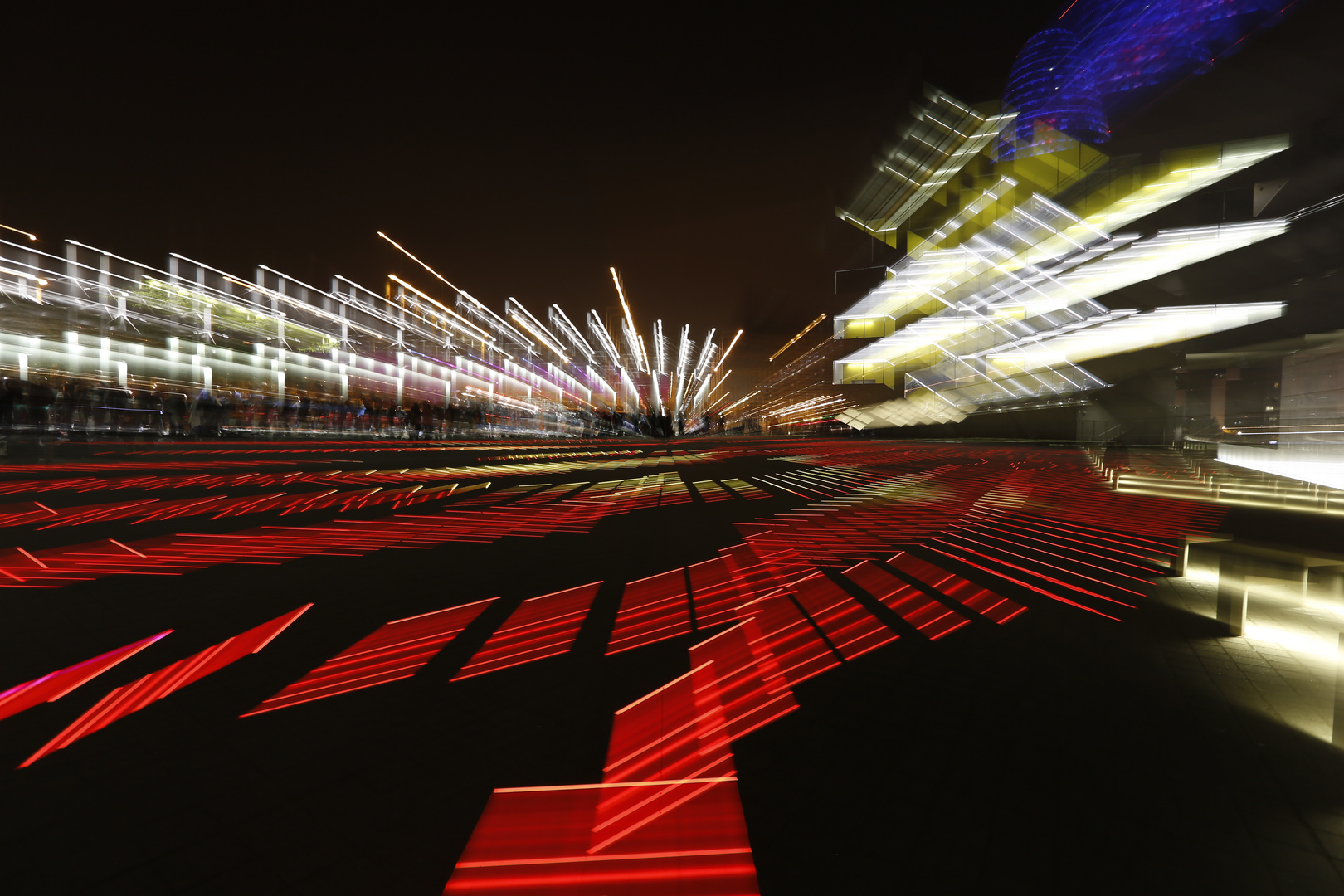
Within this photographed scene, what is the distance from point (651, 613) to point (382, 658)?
5.27 ft

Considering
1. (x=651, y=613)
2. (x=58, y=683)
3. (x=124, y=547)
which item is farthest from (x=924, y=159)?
(x=58, y=683)

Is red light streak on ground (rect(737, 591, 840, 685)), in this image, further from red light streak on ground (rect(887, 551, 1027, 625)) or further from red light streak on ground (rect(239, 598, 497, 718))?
red light streak on ground (rect(239, 598, 497, 718))

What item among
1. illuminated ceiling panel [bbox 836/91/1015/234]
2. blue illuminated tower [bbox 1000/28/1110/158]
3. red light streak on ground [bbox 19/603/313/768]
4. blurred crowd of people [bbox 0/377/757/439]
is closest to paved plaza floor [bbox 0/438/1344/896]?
red light streak on ground [bbox 19/603/313/768]

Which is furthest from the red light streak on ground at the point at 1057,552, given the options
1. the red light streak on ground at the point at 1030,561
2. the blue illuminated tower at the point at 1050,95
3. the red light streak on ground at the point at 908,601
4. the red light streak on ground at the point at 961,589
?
the blue illuminated tower at the point at 1050,95

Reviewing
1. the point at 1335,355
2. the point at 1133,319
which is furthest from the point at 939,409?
the point at 1335,355

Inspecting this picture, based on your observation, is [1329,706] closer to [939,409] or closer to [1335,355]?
[1335,355]

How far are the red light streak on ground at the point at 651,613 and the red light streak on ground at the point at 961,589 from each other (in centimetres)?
195

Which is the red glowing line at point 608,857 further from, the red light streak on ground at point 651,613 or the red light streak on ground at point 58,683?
the red light streak on ground at point 58,683

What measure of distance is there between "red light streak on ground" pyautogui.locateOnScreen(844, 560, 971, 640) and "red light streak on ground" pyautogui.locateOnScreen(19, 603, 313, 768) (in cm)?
388

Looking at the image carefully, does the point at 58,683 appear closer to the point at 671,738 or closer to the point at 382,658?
the point at 382,658

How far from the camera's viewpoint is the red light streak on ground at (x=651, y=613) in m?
Result: 3.42

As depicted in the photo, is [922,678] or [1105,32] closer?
[922,678]

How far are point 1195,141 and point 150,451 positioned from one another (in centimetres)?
3808

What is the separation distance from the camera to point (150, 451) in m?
17.9
